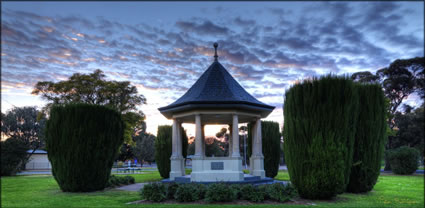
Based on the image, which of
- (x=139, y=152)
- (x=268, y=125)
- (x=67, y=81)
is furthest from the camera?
(x=139, y=152)

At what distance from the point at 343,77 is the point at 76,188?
45.1 ft

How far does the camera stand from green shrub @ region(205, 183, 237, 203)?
1186cm

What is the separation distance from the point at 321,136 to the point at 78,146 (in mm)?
11705

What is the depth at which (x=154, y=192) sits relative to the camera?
488 inches

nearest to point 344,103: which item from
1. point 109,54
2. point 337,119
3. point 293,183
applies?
point 337,119

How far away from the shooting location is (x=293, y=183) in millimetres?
12406

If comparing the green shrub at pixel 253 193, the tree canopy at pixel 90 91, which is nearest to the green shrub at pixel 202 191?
the green shrub at pixel 253 193

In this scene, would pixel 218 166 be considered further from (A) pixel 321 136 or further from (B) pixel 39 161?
(B) pixel 39 161

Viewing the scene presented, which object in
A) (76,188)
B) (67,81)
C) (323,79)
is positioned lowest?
(76,188)

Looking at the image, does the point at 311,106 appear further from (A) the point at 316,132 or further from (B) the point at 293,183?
(B) the point at 293,183

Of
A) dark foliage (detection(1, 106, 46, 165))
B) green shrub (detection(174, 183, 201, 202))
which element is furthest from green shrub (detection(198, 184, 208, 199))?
dark foliage (detection(1, 106, 46, 165))

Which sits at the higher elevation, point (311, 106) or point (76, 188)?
point (311, 106)

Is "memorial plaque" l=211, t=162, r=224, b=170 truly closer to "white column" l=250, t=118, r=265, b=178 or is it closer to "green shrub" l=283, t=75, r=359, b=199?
"white column" l=250, t=118, r=265, b=178

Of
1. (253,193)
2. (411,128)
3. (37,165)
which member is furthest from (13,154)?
(411,128)
